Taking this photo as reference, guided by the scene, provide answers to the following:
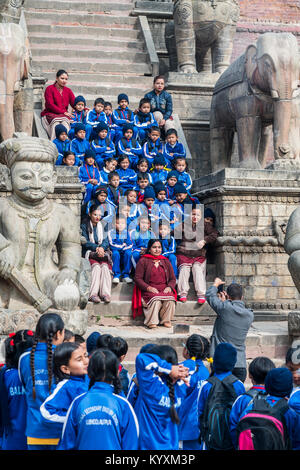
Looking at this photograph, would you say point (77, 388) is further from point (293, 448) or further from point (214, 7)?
point (214, 7)

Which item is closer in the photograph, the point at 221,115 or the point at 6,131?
the point at 6,131

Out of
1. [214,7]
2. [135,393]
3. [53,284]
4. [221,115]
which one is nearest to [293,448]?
[135,393]

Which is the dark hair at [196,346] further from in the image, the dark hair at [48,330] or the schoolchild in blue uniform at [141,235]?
the schoolchild in blue uniform at [141,235]

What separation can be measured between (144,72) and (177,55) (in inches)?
28.1

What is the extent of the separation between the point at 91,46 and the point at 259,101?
4635 mm

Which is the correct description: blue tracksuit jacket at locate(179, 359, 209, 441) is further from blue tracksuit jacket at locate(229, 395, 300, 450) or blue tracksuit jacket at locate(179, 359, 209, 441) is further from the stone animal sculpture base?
the stone animal sculpture base

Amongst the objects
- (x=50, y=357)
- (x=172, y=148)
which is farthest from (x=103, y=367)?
(x=172, y=148)

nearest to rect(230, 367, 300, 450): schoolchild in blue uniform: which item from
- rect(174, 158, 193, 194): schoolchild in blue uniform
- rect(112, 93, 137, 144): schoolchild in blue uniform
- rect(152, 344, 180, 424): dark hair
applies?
rect(152, 344, 180, 424): dark hair

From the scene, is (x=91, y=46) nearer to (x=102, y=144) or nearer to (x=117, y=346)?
(x=102, y=144)

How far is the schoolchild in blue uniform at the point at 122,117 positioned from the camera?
12.5 meters

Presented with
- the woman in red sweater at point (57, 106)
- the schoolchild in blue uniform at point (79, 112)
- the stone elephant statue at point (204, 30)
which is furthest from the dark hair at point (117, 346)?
the stone elephant statue at point (204, 30)

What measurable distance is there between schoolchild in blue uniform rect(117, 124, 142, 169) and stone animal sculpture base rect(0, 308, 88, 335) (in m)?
4.90

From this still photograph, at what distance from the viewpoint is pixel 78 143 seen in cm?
1193

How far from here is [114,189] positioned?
11.4 metres
